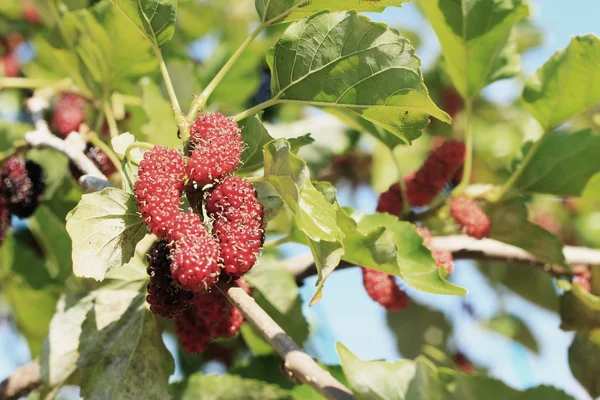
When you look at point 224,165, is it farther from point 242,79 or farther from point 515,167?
point 242,79

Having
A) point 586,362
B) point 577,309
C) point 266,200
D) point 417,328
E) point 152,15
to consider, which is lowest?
point 417,328

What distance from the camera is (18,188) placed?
142cm

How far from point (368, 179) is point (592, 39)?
147 cm

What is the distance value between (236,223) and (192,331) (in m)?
0.34

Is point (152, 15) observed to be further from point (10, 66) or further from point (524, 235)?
point (10, 66)

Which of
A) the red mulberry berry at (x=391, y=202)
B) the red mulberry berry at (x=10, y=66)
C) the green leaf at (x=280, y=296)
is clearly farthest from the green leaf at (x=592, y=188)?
the red mulberry berry at (x=10, y=66)

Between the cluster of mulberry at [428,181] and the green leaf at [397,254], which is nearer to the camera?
the green leaf at [397,254]

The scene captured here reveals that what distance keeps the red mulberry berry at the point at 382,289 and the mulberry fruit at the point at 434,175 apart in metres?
0.29

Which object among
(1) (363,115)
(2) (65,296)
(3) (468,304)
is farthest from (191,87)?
(3) (468,304)

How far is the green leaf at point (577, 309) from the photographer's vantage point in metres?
1.28

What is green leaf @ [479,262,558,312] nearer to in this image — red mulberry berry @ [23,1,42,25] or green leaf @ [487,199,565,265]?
green leaf @ [487,199,565,265]

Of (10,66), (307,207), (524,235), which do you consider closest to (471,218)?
(524,235)

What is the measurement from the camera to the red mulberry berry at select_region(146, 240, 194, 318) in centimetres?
88

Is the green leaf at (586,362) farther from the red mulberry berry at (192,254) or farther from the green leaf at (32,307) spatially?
the green leaf at (32,307)
